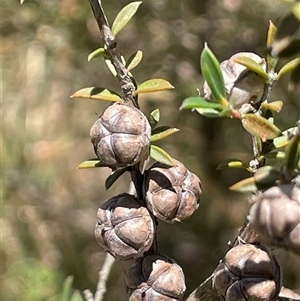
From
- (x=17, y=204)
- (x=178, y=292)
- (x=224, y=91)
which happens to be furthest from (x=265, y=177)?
(x=17, y=204)

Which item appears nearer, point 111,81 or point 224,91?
point 224,91

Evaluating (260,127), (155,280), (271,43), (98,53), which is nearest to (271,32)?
(271,43)

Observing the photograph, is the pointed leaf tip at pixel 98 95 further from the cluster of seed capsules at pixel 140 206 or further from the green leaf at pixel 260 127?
the green leaf at pixel 260 127

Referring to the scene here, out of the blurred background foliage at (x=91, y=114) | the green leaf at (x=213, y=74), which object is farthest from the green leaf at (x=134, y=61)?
the blurred background foliage at (x=91, y=114)

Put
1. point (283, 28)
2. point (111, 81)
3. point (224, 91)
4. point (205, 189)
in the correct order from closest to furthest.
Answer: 1. point (283, 28)
2. point (224, 91)
3. point (205, 189)
4. point (111, 81)

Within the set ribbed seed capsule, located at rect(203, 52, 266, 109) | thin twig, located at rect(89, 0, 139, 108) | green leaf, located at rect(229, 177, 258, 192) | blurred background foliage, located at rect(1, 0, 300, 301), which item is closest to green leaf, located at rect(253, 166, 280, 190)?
green leaf, located at rect(229, 177, 258, 192)

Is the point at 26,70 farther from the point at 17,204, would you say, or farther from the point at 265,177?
the point at 265,177

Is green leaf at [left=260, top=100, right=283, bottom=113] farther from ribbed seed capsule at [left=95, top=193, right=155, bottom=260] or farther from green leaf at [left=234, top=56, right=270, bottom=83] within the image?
ribbed seed capsule at [left=95, top=193, right=155, bottom=260]

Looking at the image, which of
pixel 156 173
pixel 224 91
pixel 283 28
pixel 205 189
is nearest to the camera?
pixel 283 28

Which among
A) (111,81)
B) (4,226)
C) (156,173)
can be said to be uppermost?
(156,173)
